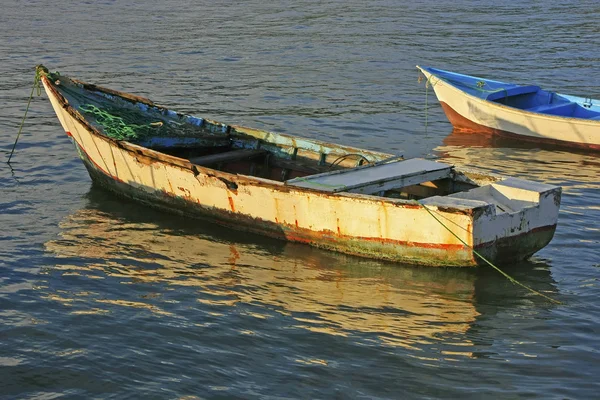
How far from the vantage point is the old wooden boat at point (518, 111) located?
55.3 feet

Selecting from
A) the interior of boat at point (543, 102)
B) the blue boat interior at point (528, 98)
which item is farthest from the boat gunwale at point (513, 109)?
the interior of boat at point (543, 102)

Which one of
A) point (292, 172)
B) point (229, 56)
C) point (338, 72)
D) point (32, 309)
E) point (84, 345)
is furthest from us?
point (229, 56)

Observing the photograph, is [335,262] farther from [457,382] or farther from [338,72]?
[338,72]

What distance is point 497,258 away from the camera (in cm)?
1063

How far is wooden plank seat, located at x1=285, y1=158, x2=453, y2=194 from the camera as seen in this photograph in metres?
11.1

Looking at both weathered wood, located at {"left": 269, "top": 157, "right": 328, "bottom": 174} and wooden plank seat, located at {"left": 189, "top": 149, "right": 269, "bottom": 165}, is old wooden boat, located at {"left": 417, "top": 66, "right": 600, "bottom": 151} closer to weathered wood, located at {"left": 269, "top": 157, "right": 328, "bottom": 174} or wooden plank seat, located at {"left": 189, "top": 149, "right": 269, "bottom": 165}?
weathered wood, located at {"left": 269, "top": 157, "right": 328, "bottom": 174}

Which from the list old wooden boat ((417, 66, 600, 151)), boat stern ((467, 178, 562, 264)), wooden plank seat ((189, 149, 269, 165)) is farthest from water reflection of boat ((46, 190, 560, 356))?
old wooden boat ((417, 66, 600, 151))

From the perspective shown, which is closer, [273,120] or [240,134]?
[240,134]

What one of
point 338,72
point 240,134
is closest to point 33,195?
point 240,134

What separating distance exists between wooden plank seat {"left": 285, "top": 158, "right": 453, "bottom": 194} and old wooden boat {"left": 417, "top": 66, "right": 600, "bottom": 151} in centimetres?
589

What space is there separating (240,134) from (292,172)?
3.90 feet

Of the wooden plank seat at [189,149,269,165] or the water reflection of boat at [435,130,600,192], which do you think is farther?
the water reflection of boat at [435,130,600,192]

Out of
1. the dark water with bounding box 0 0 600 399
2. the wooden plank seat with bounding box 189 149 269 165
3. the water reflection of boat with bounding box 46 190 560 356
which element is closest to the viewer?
the dark water with bounding box 0 0 600 399

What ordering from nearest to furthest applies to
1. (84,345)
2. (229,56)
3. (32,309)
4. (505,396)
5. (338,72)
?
(505,396) < (84,345) < (32,309) < (338,72) < (229,56)
